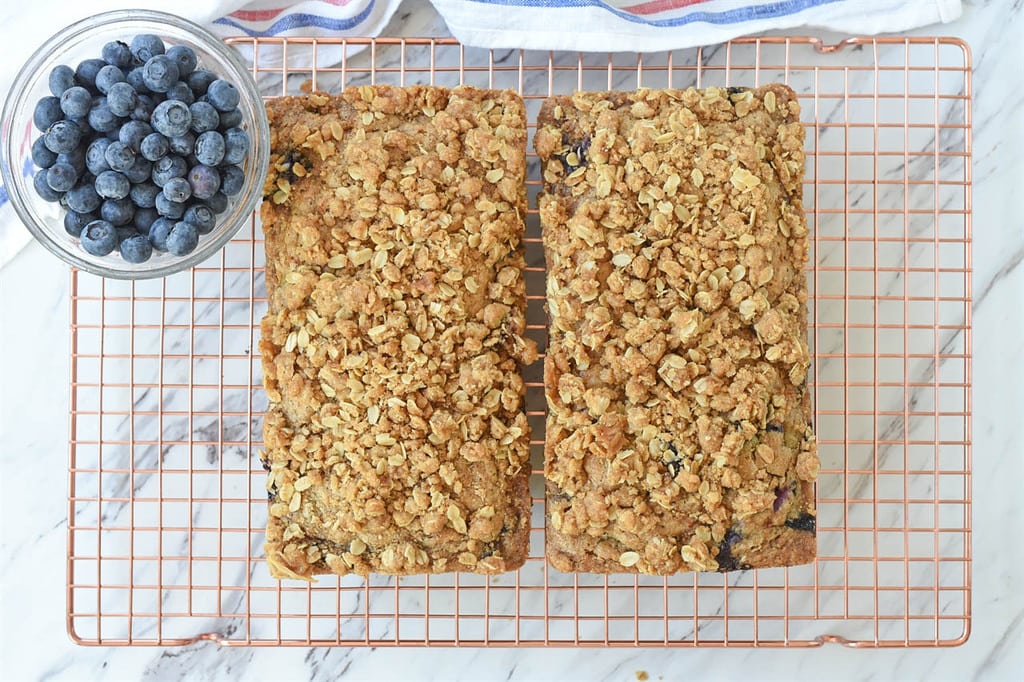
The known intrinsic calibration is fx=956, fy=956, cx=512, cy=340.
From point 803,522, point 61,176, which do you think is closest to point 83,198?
point 61,176

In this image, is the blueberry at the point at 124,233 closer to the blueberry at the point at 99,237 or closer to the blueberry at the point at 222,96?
the blueberry at the point at 99,237

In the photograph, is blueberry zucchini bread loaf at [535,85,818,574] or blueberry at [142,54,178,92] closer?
blueberry at [142,54,178,92]

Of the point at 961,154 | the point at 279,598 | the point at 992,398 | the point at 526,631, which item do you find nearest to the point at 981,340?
the point at 992,398

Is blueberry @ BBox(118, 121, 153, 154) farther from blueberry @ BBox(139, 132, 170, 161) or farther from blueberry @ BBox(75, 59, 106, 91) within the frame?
blueberry @ BBox(75, 59, 106, 91)

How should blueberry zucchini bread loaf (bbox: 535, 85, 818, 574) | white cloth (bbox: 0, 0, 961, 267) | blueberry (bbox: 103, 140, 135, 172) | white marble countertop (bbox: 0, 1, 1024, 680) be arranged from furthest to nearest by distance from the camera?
white marble countertop (bbox: 0, 1, 1024, 680), white cloth (bbox: 0, 0, 961, 267), blueberry zucchini bread loaf (bbox: 535, 85, 818, 574), blueberry (bbox: 103, 140, 135, 172)

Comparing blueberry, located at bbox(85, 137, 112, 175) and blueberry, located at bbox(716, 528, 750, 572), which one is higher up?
blueberry, located at bbox(85, 137, 112, 175)

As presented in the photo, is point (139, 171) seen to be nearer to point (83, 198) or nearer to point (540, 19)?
point (83, 198)

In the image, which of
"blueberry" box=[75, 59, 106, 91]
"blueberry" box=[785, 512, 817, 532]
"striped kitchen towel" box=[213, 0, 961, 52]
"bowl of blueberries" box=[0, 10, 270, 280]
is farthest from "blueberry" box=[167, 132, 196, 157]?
"blueberry" box=[785, 512, 817, 532]
